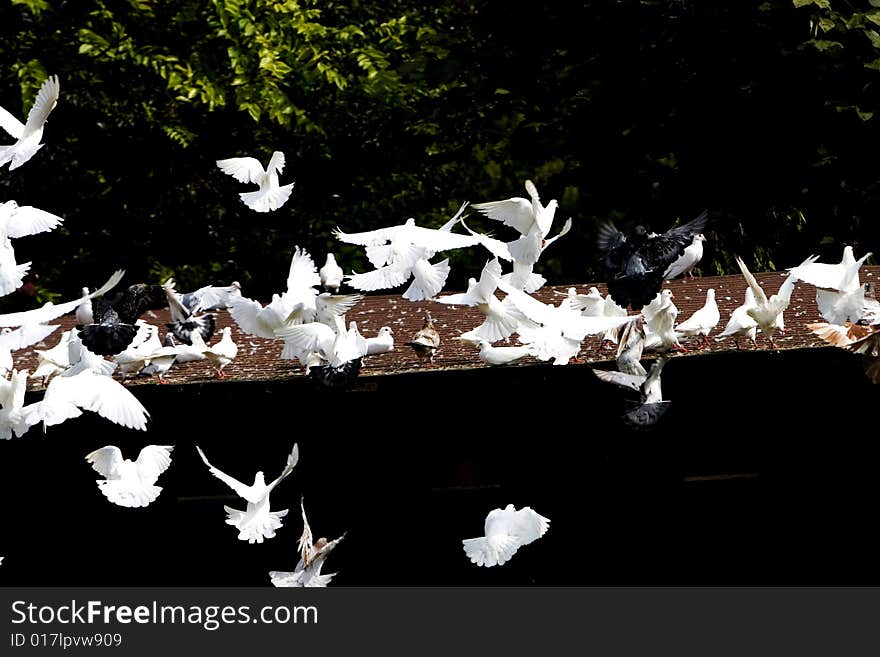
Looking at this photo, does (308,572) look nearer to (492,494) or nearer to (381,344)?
(381,344)

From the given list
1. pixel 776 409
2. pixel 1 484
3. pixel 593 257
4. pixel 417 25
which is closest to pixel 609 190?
pixel 593 257

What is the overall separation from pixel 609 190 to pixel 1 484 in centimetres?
675

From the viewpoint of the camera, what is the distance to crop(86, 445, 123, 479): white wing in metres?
4.81

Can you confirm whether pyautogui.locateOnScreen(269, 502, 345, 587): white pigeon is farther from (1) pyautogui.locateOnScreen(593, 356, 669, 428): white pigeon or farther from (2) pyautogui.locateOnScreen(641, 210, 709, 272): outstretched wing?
(2) pyautogui.locateOnScreen(641, 210, 709, 272): outstretched wing

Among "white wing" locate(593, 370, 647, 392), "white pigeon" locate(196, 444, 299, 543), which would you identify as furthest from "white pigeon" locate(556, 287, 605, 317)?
"white pigeon" locate(196, 444, 299, 543)

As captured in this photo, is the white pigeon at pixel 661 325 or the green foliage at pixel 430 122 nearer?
the white pigeon at pixel 661 325

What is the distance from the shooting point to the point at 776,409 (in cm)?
577

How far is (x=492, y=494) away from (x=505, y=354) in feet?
4.04

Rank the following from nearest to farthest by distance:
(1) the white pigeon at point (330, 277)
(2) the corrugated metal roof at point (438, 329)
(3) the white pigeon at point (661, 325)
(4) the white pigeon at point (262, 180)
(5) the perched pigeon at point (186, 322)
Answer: (3) the white pigeon at point (661, 325) < (2) the corrugated metal roof at point (438, 329) < (4) the white pigeon at point (262, 180) < (5) the perched pigeon at point (186, 322) < (1) the white pigeon at point (330, 277)

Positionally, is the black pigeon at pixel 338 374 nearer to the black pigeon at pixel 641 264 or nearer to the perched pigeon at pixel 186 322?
the black pigeon at pixel 641 264

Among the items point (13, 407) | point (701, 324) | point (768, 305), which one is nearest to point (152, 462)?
point (13, 407)

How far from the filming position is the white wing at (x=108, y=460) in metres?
4.81

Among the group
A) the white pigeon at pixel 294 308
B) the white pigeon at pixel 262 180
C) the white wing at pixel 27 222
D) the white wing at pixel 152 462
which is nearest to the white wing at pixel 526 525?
the white pigeon at pixel 294 308

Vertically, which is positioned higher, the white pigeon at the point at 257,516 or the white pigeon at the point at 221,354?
the white pigeon at the point at 221,354
